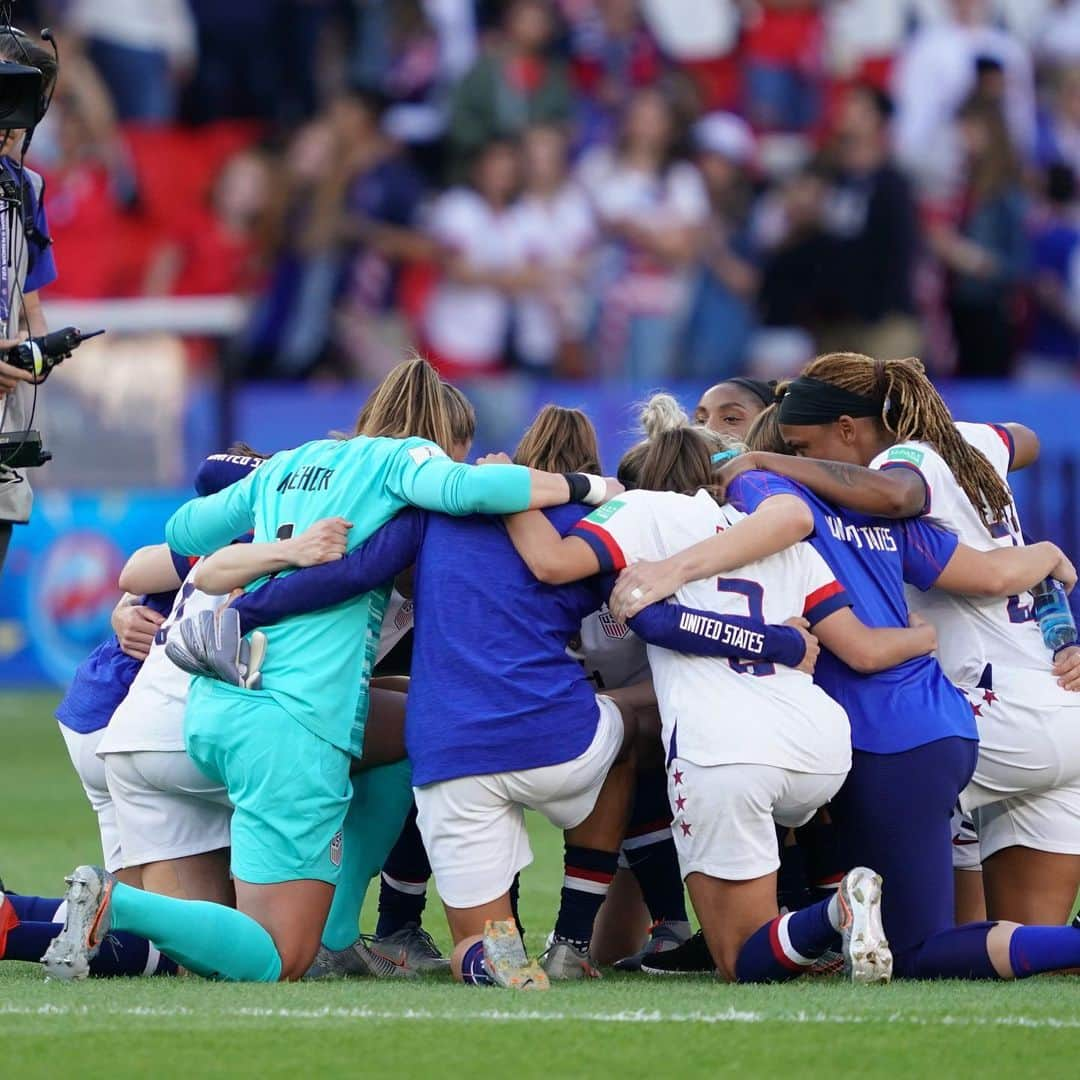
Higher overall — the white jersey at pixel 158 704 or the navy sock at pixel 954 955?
the white jersey at pixel 158 704

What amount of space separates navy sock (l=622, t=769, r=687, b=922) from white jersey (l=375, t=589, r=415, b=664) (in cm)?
76

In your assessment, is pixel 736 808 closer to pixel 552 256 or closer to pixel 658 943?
pixel 658 943

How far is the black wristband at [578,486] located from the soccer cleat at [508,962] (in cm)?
105

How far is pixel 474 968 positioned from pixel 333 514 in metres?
1.15

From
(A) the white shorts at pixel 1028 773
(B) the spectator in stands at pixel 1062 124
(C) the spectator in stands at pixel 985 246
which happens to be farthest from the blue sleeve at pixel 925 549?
(B) the spectator in stands at pixel 1062 124

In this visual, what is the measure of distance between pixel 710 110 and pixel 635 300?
183 centimetres

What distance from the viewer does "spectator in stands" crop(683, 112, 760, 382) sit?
47.9 feet

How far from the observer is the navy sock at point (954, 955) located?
14.8 ft

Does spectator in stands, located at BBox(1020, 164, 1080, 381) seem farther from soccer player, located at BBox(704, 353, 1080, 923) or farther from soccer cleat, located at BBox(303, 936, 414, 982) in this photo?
soccer cleat, located at BBox(303, 936, 414, 982)

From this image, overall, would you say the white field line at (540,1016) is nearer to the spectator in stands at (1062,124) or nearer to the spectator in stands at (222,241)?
the spectator in stands at (222,241)

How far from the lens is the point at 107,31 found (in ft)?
51.1

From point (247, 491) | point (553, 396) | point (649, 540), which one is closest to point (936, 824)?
point (649, 540)

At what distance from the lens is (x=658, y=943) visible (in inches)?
203

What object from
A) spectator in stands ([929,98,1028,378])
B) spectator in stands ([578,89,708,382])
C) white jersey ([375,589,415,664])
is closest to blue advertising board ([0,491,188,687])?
spectator in stands ([578,89,708,382])
